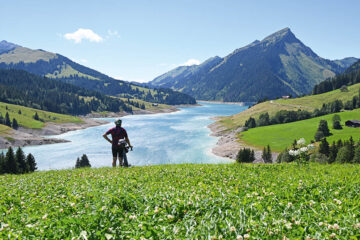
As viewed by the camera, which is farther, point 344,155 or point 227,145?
point 227,145

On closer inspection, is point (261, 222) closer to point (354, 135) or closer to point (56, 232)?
point (56, 232)

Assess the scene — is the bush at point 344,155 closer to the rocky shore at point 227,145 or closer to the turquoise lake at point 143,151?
the rocky shore at point 227,145

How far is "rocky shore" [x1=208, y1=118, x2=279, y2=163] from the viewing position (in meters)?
96.7

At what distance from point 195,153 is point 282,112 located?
89.5m

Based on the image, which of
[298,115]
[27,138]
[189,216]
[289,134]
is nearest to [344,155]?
[289,134]

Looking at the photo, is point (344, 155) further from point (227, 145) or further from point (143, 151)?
point (143, 151)

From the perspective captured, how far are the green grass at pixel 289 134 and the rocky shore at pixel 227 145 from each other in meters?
5.63

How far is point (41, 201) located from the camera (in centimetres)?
844

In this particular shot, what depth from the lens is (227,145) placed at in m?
112


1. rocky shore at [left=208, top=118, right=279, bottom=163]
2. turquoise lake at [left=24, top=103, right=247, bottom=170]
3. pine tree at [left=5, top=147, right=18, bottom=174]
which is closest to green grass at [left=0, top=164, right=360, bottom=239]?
pine tree at [left=5, top=147, right=18, bottom=174]

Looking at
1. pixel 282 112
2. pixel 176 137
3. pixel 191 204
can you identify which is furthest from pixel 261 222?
pixel 282 112

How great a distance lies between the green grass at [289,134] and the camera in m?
106

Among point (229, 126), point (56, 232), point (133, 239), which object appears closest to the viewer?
point (133, 239)

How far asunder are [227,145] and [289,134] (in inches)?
1337
